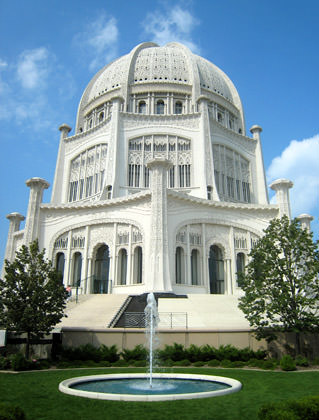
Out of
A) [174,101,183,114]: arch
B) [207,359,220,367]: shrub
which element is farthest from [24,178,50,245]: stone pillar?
[207,359,220,367]: shrub

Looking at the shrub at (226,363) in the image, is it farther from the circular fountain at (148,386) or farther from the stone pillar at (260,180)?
the stone pillar at (260,180)

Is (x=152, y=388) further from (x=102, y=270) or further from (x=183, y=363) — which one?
(x=102, y=270)

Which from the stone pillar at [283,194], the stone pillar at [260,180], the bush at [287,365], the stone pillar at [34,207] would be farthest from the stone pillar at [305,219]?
the stone pillar at [34,207]

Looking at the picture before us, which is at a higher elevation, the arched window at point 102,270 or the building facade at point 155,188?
the building facade at point 155,188

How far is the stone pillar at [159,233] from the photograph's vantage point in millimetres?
24656

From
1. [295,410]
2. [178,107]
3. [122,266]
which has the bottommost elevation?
[295,410]

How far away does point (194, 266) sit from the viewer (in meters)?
28.7

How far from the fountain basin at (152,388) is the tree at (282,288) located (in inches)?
230

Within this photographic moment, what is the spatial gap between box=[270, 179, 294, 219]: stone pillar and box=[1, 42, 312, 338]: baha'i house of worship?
8 cm

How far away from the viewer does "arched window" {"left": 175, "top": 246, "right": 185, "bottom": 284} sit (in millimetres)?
27641

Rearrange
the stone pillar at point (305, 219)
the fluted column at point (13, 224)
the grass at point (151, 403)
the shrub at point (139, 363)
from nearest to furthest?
1. the grass at point (151, 403)
2. the shrub at point (139, 363)
3. the stone pillar at point (305, 219)
4. the fluted column at point (13, 224)

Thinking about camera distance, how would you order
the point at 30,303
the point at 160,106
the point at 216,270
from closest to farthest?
1. the point at 30,303
2. the point at 216,270
3. the point at 160,106

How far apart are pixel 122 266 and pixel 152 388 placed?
732 inches

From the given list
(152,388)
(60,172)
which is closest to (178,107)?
(60,172)
